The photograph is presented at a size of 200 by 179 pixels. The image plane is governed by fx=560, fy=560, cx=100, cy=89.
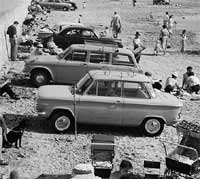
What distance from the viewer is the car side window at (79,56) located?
17.3 m

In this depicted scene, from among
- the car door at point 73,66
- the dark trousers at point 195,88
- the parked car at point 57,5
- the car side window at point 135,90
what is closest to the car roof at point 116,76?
the car side window at point 135,90

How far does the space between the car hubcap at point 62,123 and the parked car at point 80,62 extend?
14.3ft

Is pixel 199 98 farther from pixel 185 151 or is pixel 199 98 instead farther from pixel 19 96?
pixel 185 151

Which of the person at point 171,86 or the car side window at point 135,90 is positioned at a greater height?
the car side window at point 135,90

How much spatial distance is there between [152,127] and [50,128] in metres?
2.44

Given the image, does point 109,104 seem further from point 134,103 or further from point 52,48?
point 52,48

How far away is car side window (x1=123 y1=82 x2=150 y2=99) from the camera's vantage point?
43.5 feet

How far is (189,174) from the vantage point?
10008 millimetres

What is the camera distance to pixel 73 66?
56.6 ft

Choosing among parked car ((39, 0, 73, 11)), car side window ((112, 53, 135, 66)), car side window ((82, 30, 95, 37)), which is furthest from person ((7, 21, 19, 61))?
parked car ((39, 0, 73, 11))

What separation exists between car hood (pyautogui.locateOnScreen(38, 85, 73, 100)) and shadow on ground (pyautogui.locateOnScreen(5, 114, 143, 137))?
0.67m

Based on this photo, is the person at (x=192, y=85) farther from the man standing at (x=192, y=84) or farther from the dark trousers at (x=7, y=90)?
the dark trousers at (x=7, y=90)

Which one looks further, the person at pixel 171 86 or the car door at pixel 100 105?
the person at pixel 171 86

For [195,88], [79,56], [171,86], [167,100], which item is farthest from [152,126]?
[195,88]
